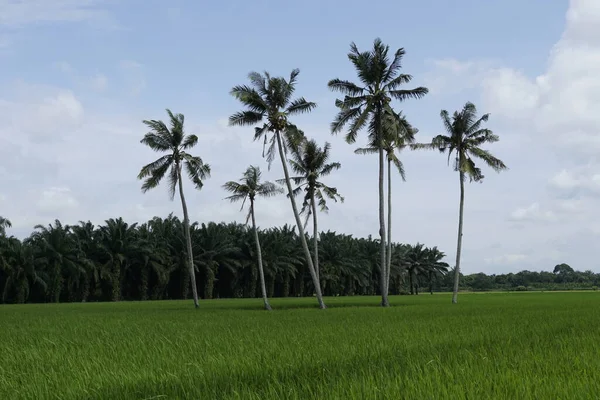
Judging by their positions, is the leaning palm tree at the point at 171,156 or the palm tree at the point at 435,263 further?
the palm tree at the point at 435,263

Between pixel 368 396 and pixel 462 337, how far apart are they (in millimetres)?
7036

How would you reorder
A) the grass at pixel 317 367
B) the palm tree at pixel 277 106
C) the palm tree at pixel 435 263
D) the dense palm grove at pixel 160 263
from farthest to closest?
the palm tree at pixel 435 263 → the dense palm grove at pixel 160 263 → the palm tree at pixel 277 106 → the grass at pixel 317 367

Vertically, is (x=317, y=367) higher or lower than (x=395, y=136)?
lower

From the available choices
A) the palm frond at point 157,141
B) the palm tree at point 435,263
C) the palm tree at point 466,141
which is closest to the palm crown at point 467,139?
the palm tree at point 466,141

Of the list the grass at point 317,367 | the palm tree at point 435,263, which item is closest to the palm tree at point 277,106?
the grass at point 317,367

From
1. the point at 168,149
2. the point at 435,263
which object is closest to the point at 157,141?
the point at 168,149

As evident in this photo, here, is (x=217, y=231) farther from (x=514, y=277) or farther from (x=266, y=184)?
(x=514, y=277)

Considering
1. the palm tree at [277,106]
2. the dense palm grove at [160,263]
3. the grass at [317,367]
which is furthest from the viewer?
the dense palm grove at [160,263]

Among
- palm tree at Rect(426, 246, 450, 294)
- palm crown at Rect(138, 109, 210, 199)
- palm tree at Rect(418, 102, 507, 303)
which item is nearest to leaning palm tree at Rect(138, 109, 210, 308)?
palm crown at Rect(138, 109, 210, 199)

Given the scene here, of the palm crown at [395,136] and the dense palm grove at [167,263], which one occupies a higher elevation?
the palm crown at [395,136]

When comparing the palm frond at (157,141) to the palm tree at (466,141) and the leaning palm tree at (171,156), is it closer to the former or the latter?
the leaning palm tree at (171,156)

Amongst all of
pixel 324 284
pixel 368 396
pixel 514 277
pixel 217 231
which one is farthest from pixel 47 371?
pixel 514 277

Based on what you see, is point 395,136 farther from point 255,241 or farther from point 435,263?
point 435,263

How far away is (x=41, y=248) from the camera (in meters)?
51.7
